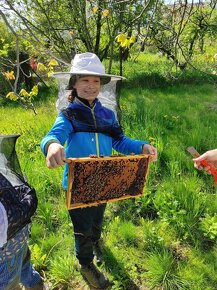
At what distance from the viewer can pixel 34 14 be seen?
734cm

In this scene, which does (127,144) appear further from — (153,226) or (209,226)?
(209,226)

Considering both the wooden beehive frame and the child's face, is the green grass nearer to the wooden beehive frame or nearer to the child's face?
the wooden beehive frame

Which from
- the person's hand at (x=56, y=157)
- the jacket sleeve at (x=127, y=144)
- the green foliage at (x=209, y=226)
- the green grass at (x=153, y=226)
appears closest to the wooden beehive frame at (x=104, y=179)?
the person's hand at (x=56, y=157)

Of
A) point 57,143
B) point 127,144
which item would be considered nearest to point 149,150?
point 127,144

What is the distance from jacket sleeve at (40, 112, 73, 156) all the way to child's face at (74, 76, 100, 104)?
23 cm

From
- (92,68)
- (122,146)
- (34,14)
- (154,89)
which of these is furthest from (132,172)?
(154,89)

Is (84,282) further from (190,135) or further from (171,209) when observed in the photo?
(190,135)

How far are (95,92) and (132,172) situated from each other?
687mm

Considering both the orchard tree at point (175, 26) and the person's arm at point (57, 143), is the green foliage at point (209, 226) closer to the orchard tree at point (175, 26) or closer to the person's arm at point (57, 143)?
the orchard tree at point (175, 26)

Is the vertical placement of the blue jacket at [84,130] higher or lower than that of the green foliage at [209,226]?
higher

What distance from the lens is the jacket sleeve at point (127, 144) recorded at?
7.68ft

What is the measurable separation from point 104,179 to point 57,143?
0.47 m

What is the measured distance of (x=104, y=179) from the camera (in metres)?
2.09

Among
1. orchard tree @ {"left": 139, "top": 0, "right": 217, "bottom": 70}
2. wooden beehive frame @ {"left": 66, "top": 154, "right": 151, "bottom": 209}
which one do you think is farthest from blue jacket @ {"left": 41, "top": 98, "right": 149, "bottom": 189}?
orchard tree @ {"left": 139, "top": 0, "right": 217, "bottom": 70}
